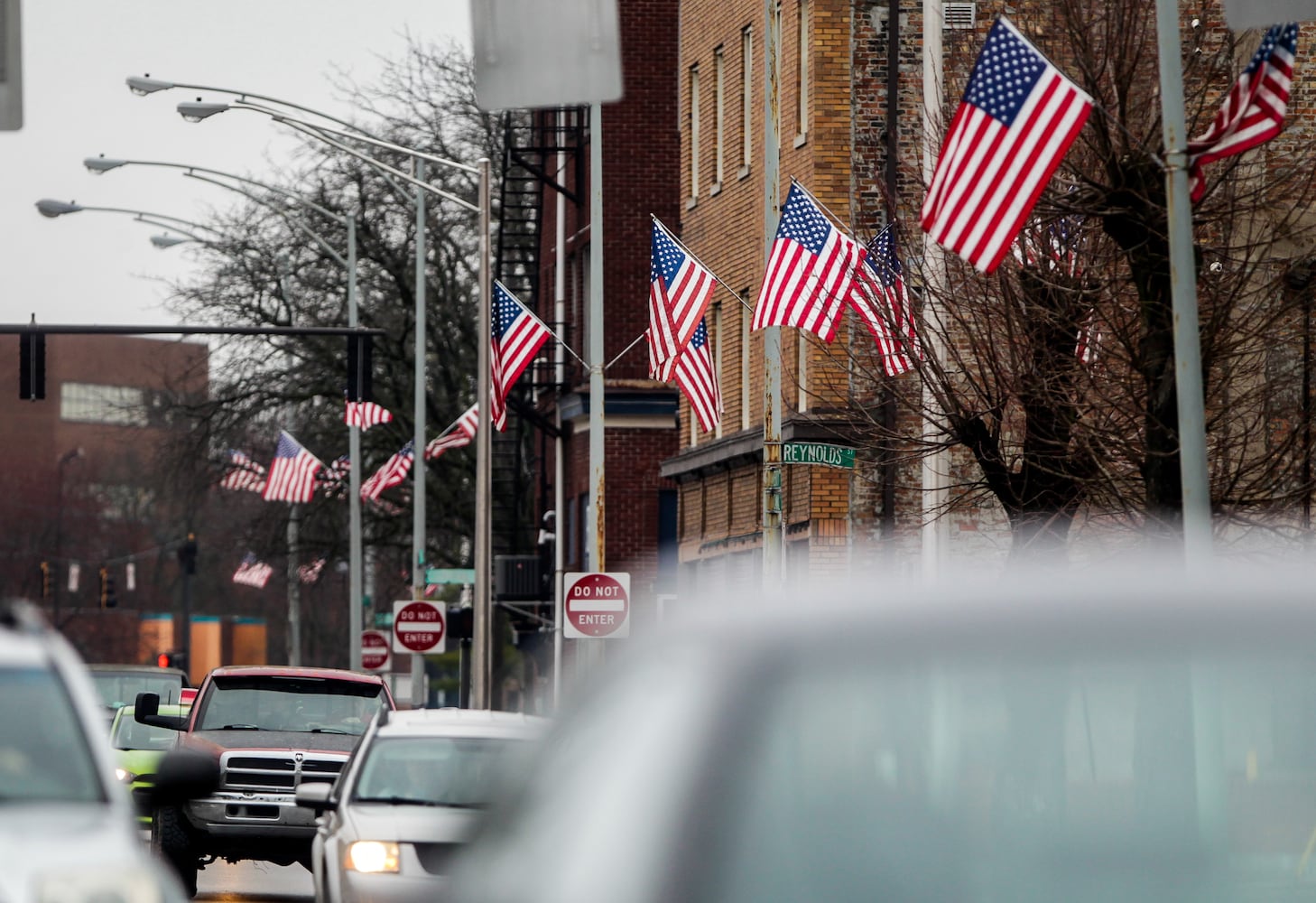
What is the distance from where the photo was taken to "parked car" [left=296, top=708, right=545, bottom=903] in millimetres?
13000

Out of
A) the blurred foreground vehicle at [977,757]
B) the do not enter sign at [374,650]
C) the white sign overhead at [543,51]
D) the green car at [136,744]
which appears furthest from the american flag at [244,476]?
the blurred foreground vehicle at [977,757]

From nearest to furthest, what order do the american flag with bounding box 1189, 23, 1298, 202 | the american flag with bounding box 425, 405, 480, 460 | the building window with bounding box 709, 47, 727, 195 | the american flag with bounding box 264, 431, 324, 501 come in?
the american flag with bounding box 1189, 23, 1298, 202, the building window with bounding box 709, 47, 727, 195, the american flag with bounding box 425, 405, 480, 460, the american flag with bounding box 264, 431, 324, 501

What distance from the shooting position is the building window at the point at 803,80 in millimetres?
32531

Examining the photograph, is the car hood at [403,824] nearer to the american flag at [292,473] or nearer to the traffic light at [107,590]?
the american flag at [292,473]

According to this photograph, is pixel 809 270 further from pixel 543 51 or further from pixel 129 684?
pixel 129 684

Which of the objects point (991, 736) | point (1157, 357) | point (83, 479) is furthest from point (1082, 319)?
point (83, 479)

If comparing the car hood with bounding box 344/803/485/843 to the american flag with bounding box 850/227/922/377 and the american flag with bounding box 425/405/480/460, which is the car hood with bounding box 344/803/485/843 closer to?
the american flag with bounding box 850/227/922/377

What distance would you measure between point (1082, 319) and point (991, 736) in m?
17.3

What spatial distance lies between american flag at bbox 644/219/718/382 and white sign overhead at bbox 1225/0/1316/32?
12689 millimetres

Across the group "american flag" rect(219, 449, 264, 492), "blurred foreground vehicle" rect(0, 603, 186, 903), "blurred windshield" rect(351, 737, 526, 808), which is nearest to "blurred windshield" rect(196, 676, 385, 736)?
"blurred windshield" rect(351, 737, 526, 808)

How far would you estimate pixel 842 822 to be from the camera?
3422 mm

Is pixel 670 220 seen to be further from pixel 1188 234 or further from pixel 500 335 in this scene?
pixel 1188 234

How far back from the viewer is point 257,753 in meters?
18.9

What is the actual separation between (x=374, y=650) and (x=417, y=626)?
6209 mm
